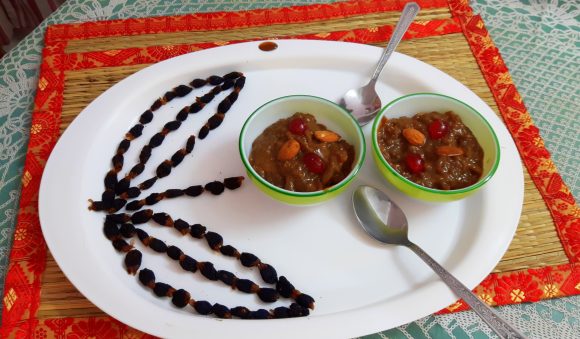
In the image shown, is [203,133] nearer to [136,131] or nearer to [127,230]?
[136,131]

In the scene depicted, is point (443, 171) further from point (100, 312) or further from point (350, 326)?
point (100, 312)

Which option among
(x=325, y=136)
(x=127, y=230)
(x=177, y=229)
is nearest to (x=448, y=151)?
(x=325, y=136)

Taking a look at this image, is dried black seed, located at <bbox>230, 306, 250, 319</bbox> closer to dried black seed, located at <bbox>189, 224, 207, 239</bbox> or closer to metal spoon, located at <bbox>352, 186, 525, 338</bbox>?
dried black seed, located at <bbox>189, 224, 207, 239</bbox>

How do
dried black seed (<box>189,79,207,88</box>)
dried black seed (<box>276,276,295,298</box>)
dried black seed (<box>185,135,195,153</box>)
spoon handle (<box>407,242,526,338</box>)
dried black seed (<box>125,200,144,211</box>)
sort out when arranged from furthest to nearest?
dried black seed (<box>189,79,207,88</box>)
dried black seed (<box>185,135,195,153</box>)
dried black seed (<box>125,200,144,211</box>)
dried black seed (<box>276,276,295,298</box>)
spoon handle (<box>407,242,526,338</box>)

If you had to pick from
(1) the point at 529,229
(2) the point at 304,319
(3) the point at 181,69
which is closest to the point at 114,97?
(3) the point at 181,69

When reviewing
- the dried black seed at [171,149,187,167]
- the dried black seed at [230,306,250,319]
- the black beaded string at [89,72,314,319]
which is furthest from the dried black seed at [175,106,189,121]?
the dried black seed at [230,306,250,319]

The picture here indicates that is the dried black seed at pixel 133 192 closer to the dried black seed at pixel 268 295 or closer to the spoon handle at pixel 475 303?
the dried black seed at pixel 268 295
